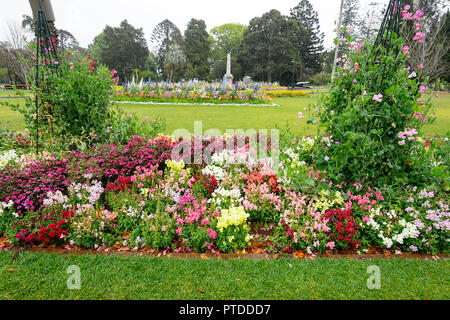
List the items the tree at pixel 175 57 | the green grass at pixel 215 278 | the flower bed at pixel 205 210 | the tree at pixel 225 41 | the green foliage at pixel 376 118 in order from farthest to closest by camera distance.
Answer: the tree at pixel 225 41
the tree at pixel 175 57
the green foliage at pixel 376 118
the flower bed at pixel 205 210
the green grass at pixel 215 278

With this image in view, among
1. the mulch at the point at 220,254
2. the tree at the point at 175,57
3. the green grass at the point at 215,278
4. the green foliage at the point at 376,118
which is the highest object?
the tree at the point at 175,57

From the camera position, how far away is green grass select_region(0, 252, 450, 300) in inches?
94.1

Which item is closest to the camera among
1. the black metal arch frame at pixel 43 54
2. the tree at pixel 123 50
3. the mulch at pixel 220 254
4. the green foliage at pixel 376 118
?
the mulch at pixel 220 254

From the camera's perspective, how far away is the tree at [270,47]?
48656 mm

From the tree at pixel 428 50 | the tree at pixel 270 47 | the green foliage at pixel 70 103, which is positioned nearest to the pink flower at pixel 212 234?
the green foliage at pixel 70 103

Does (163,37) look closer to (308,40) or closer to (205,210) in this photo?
(308,40)

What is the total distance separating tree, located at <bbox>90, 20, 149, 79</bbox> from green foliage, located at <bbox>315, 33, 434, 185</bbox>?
54085mm

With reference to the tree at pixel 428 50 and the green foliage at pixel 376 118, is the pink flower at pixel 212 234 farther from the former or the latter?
the tree at pixel 428 50

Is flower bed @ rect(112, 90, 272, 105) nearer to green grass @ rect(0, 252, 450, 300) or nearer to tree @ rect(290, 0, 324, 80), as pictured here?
green grass @ rect(0, 252, 450, 300)

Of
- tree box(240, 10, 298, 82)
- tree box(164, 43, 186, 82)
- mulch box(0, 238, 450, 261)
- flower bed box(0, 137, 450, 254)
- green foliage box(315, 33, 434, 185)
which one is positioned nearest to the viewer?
mulch box(0, 238, 450, 261)

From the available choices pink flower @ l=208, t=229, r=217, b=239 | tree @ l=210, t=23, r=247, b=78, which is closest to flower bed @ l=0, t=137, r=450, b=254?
pink flower @ l=208, t=229, r=217, b=239

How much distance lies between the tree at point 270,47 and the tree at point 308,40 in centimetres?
296

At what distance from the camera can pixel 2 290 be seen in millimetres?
2389
